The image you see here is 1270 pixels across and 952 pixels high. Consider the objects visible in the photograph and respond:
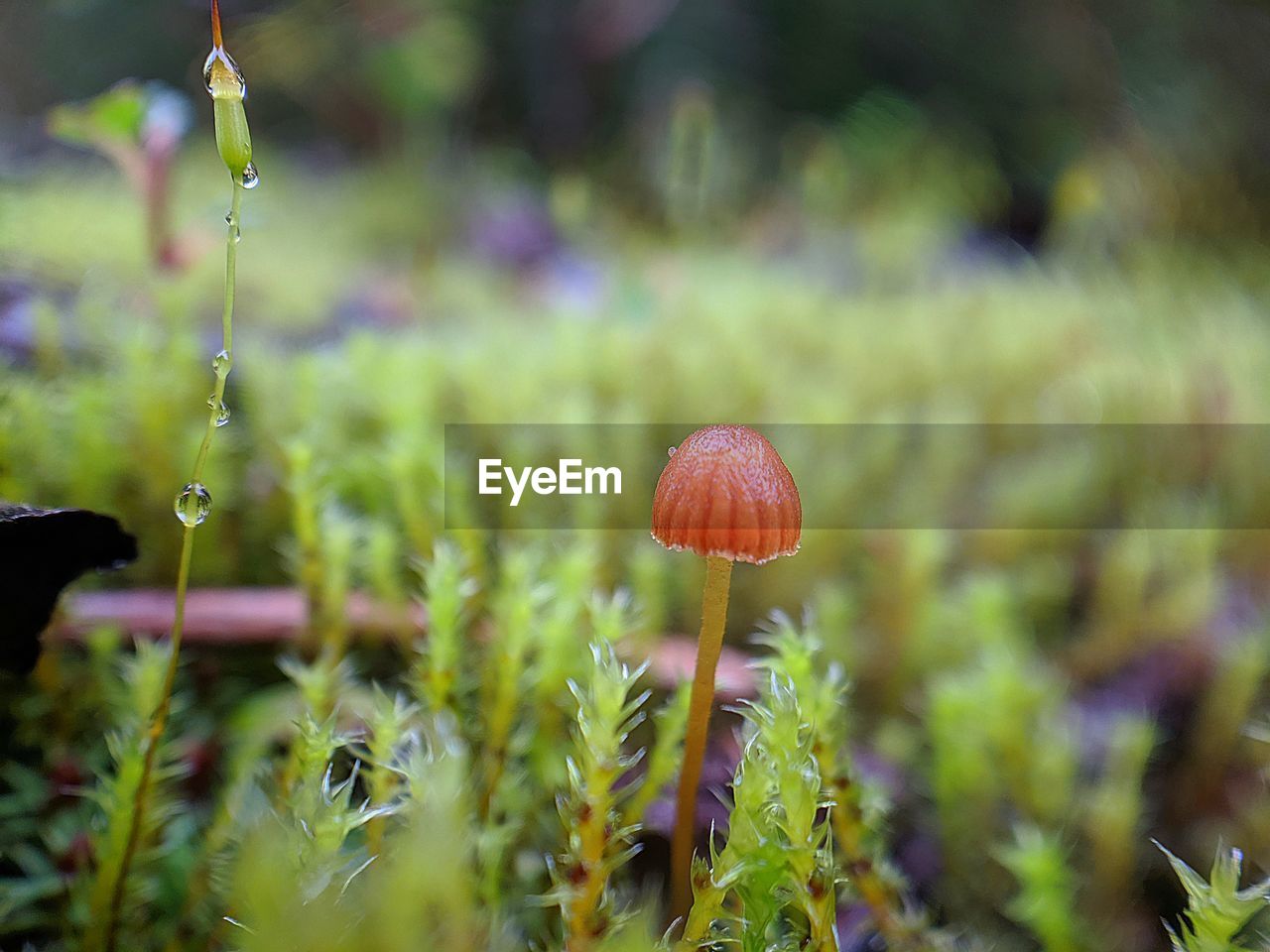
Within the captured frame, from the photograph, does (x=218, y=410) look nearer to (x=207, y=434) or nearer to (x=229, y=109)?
(x=207, y=434)

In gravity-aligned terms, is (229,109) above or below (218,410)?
above

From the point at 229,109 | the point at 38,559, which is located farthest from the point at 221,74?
the point at 38,559

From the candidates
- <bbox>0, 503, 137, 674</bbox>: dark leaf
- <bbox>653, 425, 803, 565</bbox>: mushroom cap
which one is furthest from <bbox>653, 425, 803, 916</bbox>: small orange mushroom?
<bbox>0, 503, 137, 674</bbox>: dark leaf

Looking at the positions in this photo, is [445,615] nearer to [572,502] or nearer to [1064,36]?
[572,502]

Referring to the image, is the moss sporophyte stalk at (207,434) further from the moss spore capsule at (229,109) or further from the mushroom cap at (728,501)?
the mushroom cap at (728,501)

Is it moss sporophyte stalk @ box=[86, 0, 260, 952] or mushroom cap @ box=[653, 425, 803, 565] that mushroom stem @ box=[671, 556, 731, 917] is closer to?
mushroom cap @ box=[653, 425, 803, 565]

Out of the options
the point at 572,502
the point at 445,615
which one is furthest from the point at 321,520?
the point at 572,502
